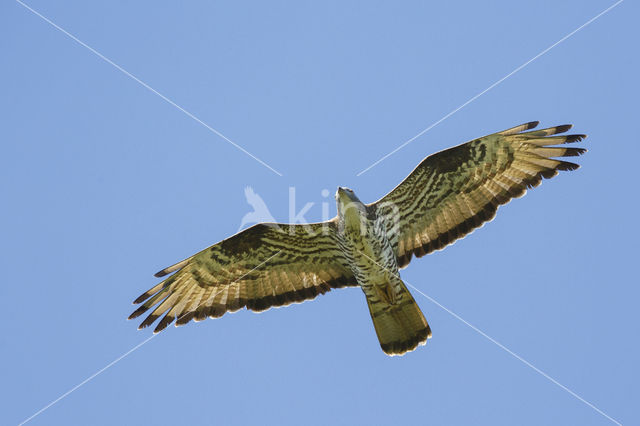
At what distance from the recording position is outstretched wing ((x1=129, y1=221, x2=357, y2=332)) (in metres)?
13.1

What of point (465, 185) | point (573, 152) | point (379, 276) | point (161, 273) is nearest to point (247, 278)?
point (161, 273)

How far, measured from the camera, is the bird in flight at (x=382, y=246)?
12.6 meters

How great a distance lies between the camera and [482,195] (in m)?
13.0

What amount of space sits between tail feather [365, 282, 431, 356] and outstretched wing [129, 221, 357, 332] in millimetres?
755

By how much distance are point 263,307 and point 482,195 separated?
3579mm

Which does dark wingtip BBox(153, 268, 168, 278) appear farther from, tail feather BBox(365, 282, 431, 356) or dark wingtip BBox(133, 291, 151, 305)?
tail feather BBox(365, 282, 431, 356)

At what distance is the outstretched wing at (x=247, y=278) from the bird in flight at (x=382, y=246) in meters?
0.01

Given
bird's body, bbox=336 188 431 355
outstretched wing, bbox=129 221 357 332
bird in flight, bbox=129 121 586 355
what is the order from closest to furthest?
bird's body, bbox=336 188 431 355, bird in flight, bbox=129 121 586 355, outstretched wing, bbox=129 221 357 332

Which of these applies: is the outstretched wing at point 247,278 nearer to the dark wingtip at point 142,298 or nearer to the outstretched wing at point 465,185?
the dark wingtip at point 142,298

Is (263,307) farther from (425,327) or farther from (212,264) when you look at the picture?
(425,327)

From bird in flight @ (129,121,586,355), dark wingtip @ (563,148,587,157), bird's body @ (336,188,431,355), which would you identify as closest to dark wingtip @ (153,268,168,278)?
bird in flight @ (129,121,586,355)

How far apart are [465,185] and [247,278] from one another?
346 centimetres

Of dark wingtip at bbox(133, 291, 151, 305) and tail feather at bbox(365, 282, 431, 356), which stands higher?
dark wingtip at bbox(133, 291, 151, 305)

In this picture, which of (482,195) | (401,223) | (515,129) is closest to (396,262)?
(401,223)
